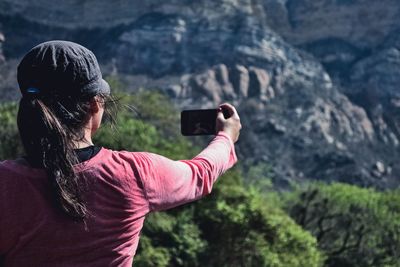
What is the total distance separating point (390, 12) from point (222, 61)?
25.5 metres

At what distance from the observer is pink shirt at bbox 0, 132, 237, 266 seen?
1795 millimetres

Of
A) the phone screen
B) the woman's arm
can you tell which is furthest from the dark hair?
the phone screen

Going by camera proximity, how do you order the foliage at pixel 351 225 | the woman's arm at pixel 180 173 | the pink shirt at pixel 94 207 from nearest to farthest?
the pink shirt at pixel 94 207 → the woman's arm at pixel 180 173 → the foliage at pixel 351 225

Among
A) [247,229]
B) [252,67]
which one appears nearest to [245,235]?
[247,229]

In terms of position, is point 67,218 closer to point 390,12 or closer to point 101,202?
point 101,202

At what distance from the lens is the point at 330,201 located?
1059 inches

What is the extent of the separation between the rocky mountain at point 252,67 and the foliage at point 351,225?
46.4 metres

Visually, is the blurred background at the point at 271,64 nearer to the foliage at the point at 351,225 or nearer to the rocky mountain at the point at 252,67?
the rocky mountain at the point at 252,67

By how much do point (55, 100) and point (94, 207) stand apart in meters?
0.28

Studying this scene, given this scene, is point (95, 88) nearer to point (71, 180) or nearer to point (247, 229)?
point (71, 180)

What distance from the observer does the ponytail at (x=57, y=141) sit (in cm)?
180

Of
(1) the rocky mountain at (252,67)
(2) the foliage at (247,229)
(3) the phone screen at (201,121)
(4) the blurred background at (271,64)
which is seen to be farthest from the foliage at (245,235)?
(1) the rocky mountain at (252,67)

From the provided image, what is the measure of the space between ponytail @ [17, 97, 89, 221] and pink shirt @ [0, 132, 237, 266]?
0.03 meters

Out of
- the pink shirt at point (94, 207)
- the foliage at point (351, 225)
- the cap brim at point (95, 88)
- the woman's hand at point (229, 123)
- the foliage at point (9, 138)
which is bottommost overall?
the foliage at point (351, 225)
